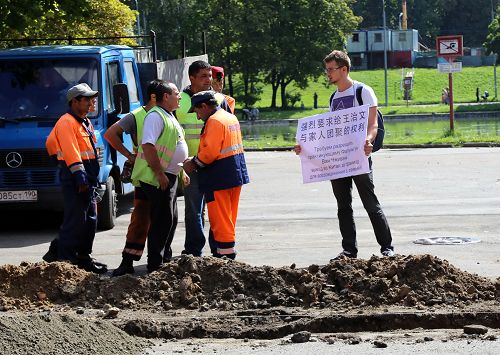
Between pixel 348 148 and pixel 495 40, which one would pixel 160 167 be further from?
pixel 495 40

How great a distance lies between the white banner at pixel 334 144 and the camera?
11094 millimetres

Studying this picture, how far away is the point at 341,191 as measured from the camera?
1141 centimetres

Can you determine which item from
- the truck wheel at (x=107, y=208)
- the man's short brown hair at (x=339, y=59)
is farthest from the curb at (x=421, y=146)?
the man's short brown hair at (x=339, y=59)

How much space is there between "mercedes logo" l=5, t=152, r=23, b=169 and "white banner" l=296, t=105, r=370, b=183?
479 centimetres

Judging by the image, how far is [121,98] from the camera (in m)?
15.0

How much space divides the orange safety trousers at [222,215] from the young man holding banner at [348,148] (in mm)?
1036

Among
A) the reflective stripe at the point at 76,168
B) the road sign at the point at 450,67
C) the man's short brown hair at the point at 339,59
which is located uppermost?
the man's short brown hair at the point at 339,59

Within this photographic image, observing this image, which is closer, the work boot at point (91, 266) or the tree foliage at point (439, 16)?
the work boot at point (91, 266)

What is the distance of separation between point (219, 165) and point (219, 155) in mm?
95

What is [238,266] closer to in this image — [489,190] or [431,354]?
[431,354]

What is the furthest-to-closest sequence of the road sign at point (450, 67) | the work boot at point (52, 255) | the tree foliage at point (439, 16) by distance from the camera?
the tree foliage at point (439, 16)
the road sign at point (450, 67)
the work boot at point (52, 255)

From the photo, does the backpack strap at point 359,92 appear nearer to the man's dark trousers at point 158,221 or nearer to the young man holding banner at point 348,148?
the young man holding banner at point 348,148

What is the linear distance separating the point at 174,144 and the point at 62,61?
5.49 meters

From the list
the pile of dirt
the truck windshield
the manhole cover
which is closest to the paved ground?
the manhole cover
